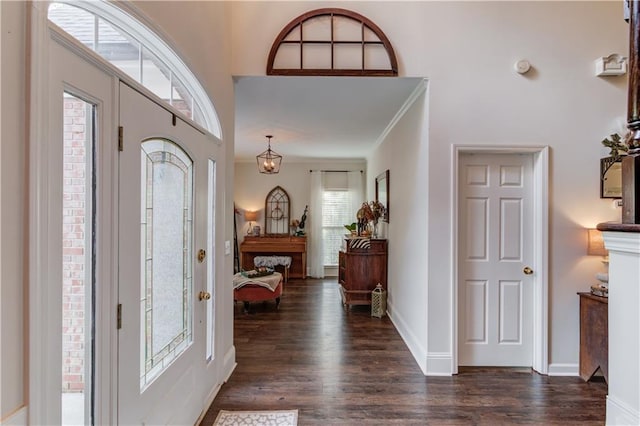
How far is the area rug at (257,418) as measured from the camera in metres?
2.19

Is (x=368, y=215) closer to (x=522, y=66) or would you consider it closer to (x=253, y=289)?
(x=253, y=289)

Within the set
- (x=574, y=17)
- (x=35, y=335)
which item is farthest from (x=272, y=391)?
(x=574, y=17)

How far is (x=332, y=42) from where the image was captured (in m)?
2.89

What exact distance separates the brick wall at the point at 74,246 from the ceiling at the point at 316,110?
2.04 metres

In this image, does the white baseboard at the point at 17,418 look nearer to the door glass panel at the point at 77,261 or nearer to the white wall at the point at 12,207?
the white wall at the point at 12,207

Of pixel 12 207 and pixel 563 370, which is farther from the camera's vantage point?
pixel 563 370

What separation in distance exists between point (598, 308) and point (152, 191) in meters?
3.40

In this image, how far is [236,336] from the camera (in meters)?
3.72

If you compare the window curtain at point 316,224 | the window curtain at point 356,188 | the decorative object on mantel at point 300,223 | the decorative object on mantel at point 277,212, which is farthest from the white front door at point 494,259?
the decorative object on mantel at point 277,212

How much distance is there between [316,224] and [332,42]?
472 cm

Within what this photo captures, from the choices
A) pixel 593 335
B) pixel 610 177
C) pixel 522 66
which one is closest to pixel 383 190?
pixel 522 66

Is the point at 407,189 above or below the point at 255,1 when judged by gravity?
below

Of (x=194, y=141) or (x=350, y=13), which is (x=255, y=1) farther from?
(x=194, y=141)

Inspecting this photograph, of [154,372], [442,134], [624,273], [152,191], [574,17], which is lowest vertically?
[154,372]
